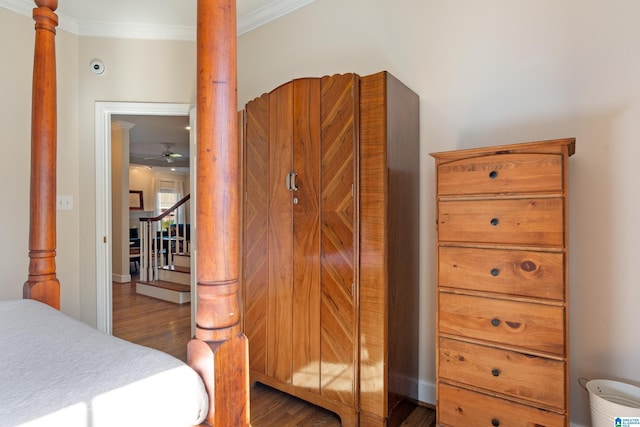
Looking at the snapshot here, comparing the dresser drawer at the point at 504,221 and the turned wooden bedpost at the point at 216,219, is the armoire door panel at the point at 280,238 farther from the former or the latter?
the turned wooden bedpost at the point at 216,219

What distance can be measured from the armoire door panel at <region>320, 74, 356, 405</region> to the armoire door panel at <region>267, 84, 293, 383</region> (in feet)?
0.78

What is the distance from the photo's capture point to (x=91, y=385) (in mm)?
781

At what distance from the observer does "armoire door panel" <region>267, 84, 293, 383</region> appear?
2.11m

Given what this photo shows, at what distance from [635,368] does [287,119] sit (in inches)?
82.1

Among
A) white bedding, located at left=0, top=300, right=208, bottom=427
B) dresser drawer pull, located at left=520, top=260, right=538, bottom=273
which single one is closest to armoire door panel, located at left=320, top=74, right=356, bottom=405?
dresser drawer pull, located at left=520, top=260, right=538, bottom=273

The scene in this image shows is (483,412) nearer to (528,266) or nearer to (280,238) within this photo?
(528,266)

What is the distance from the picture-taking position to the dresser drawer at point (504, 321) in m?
1.43

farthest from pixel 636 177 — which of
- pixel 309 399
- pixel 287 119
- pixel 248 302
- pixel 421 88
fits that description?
pixel 248 302

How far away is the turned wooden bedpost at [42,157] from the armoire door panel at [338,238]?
127cm

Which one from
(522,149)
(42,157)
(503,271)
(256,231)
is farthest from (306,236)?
(42,157)

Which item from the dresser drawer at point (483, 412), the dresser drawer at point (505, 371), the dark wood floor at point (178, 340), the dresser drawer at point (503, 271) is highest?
the dresser drawer at point (503, 271)

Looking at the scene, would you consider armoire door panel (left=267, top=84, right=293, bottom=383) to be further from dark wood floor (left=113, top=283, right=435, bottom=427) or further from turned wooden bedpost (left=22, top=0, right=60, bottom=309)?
turned wooden bedpost (left=22, top=0, right=60, bottom=309)

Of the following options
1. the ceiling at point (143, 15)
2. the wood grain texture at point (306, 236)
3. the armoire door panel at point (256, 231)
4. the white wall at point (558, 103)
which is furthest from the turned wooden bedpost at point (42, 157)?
the white wall at point (558, 103)

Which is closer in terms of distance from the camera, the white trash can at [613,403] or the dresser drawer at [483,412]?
the white trash can at [613,403]
